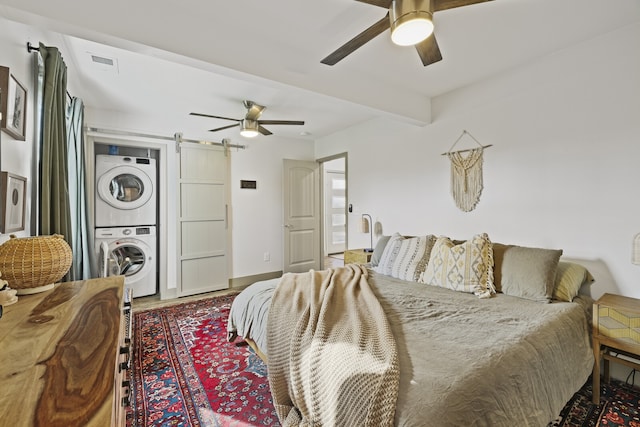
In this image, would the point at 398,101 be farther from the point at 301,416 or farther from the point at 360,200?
the point at 301,416

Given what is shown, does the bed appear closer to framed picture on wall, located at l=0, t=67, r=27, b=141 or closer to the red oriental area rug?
the red oriental area rug

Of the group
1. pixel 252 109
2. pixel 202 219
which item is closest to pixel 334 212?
pixel 202 219

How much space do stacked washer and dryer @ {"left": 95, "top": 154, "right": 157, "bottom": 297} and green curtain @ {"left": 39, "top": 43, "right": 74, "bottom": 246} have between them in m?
1.78

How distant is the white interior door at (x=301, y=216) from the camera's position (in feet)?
16.6

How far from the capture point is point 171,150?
4078 mm

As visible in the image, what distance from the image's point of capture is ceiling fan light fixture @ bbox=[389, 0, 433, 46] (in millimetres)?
1428

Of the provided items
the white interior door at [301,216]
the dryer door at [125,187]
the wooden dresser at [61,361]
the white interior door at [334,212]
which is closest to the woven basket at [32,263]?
the wooden dresser at [61,361]

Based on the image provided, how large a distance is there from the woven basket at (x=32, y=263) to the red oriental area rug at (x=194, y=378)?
98 cm

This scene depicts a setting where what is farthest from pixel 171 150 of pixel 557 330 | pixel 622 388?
pixel 622 388

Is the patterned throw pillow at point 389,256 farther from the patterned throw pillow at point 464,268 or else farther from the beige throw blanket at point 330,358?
A: the beige throw blanket at point 330,358

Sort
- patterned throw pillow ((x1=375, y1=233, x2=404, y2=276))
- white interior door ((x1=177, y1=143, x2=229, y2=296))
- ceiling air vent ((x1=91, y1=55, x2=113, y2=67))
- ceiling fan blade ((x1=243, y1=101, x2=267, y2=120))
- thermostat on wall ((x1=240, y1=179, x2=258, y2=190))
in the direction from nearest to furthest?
ceiling air vent ((x1=91, y1=55, x2=113, y2=67)), patterned throw pillow ((x1=375, y1=233, x2=404, y2=276)), ceiling fan blade ((x1=243, y1=101, x2=267, y2=120)), white interior door ((x1=177, y1=143, x2=229, y2=296)), thermostat on wall ((x1=240, y1=179, x2=258, y2=190))

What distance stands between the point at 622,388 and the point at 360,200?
3.10 metres

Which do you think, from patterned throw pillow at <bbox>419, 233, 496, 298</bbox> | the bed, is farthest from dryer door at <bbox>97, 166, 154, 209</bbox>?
patterned throw pillow at <bbox>419, 233, 496, 298</bbox>

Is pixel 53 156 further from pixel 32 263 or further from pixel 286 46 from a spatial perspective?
pixel 286 46
